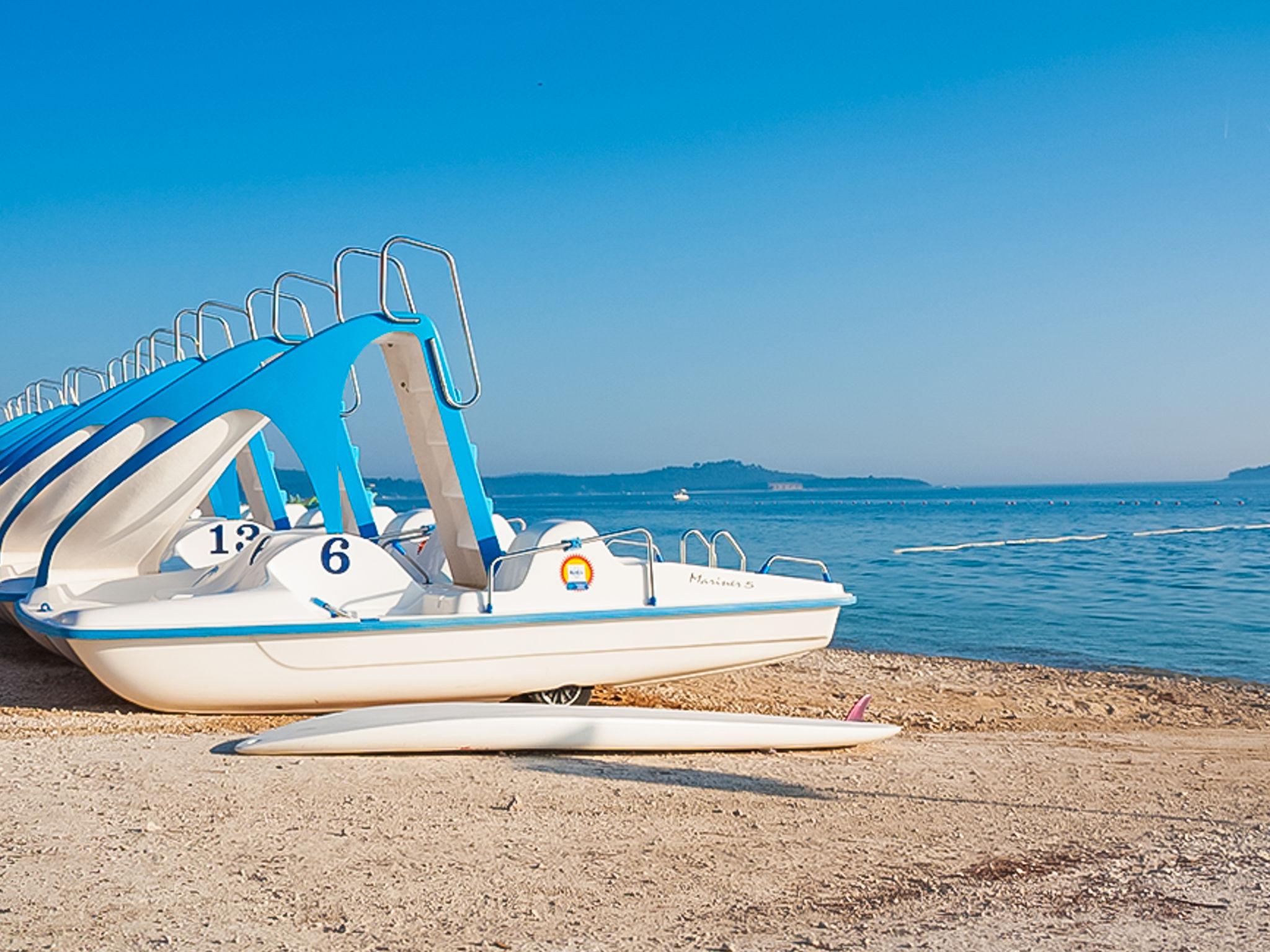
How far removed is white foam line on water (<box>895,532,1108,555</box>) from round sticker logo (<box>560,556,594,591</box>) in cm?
2983

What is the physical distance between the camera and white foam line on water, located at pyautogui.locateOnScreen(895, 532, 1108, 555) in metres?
38.7

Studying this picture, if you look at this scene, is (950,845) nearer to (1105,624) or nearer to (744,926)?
(744,926)

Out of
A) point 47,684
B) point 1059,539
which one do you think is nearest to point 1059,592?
point 47,684

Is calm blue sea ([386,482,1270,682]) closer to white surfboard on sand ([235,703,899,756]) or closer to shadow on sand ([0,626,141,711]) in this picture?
white surfboard on sand ([235,703,899,756])

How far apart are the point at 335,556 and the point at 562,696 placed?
6.64ft

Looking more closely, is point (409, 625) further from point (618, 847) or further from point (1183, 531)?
point (1183, 531)

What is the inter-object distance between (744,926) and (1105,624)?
1593 centimetres

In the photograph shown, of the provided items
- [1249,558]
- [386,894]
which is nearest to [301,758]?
[386,894]

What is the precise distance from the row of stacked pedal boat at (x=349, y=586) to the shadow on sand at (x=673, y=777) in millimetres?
1832

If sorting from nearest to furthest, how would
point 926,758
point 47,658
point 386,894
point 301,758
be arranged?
point 386,894
point 301,758
point 926,758
point 47,658

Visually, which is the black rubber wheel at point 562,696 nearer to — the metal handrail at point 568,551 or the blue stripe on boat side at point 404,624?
the blue stripe on boat side at point 404,624

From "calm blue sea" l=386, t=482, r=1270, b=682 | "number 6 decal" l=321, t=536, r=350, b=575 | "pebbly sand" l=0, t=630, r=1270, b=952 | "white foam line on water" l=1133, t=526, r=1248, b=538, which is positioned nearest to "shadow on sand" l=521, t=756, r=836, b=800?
"pebbly sand" l=0, t=630, r=1270, b=952

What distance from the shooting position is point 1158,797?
6836 mm

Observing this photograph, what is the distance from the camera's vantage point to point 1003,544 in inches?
1688
